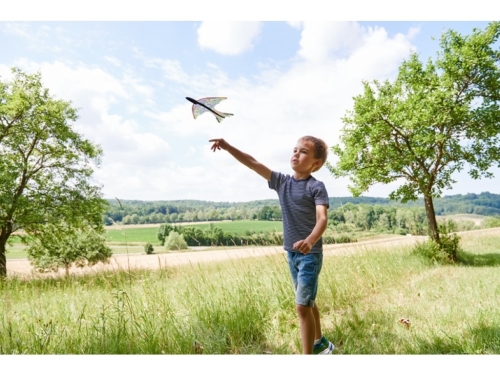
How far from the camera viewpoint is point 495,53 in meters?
5.07

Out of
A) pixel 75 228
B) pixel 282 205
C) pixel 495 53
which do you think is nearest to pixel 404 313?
pixel 282 205

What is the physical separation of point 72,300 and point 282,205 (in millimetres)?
2048

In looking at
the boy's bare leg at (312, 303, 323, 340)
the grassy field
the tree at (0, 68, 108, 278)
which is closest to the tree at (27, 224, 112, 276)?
the tree at (0, 68, 108, 278)

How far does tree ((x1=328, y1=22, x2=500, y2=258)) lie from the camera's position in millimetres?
5133

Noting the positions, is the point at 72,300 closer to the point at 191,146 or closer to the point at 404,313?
the point at 191,146

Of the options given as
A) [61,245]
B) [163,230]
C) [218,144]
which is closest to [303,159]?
[218,144]

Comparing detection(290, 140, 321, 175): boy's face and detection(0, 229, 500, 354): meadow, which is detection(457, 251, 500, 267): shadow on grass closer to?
detection(0, 229, 500, 354): meadow

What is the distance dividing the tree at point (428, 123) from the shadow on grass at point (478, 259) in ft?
1.58

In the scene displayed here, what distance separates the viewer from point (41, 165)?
8586 mm

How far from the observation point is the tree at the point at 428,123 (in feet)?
16.8

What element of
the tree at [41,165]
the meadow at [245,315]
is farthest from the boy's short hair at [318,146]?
the tree at [41,165]

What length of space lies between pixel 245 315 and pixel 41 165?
8203 mm

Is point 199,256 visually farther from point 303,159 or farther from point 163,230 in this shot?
point 163,230

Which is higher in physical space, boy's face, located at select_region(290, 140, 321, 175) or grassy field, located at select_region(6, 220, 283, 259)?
boy's face, located at select_region(290, 140, 321, 175)
